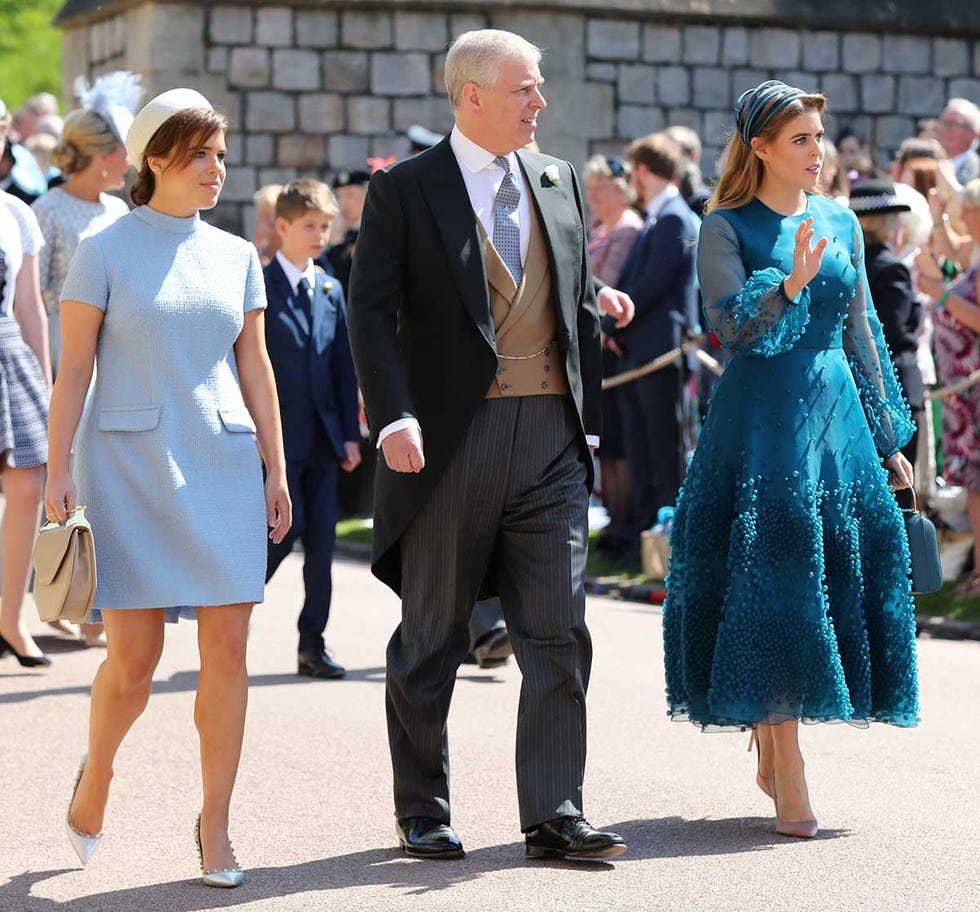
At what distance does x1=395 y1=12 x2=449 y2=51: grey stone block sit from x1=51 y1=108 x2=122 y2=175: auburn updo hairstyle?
907cm

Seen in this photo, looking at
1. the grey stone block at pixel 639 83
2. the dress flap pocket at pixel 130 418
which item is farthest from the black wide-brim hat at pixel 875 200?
the grey stone block at pixel 639 83

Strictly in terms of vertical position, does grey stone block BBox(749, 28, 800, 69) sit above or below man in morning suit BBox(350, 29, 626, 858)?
above

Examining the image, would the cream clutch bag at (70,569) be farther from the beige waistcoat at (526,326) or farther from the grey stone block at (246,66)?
the grey stone block at (246,66)

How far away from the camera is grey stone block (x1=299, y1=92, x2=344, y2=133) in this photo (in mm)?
17406

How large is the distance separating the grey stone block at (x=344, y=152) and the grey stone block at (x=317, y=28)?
0.77 meters

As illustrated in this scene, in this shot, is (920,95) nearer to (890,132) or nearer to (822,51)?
(890,132)

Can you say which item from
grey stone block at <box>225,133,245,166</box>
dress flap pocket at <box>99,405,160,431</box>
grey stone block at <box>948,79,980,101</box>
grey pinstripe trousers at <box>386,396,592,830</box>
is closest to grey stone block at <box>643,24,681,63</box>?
grey stone block at <box>948,79,980,101</box>

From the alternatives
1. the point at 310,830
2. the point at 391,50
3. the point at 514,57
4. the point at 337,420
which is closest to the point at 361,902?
the point at 310,830

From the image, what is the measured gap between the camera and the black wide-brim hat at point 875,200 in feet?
29.1

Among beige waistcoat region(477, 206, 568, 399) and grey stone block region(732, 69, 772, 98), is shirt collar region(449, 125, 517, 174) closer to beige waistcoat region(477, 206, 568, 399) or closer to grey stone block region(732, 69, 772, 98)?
beige waistcoat region(477, 206, 568, 399)

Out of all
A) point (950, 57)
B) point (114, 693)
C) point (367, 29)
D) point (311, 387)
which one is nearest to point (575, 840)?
point (114, 693)

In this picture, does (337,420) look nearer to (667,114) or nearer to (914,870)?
(914,870)

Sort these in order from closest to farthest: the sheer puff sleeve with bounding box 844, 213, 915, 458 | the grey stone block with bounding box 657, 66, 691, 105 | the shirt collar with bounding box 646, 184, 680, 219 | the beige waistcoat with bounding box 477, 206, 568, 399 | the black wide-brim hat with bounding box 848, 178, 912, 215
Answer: the beige waistcoat with bounding box 477, 206, 568, 399, the sheer puff sleeve with bounding box 844, 213, 915, 458, the black wide-brim hat with bounding box 848, 178, 912, 215, the shirt collar with bounding box 646, 184, 680, 219, the grey stone block with bounding box 657, 66, 691, 105

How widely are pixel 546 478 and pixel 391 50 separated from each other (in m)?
12.7
